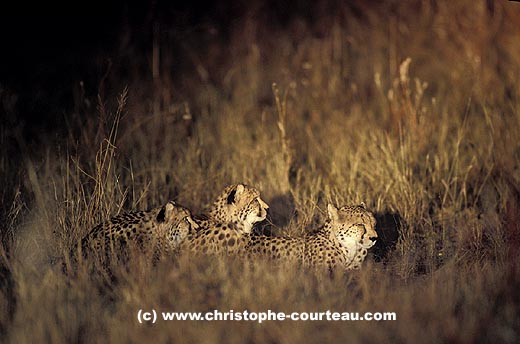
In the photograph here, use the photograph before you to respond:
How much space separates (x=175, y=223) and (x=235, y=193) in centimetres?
48

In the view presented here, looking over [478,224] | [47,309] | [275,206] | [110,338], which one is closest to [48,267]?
[47,309]

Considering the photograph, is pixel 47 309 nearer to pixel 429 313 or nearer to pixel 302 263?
pixel 302 263

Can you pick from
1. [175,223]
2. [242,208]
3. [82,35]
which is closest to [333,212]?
[242,208]

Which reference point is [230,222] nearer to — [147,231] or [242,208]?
[242,208]

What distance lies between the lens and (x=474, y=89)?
25.5 ft

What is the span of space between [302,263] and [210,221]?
0.73 m

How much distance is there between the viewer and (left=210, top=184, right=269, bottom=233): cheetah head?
17.8 feet

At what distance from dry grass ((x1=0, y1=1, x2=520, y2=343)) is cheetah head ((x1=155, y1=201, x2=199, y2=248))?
0.90 feet

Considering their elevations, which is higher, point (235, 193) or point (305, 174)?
point (235, 193)

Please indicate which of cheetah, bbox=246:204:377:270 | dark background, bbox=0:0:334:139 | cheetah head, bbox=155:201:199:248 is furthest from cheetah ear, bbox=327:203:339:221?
dark background, bbox=0:0:334:139

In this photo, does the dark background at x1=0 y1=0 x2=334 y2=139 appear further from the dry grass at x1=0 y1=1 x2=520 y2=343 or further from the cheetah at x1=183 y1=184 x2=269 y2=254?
the cheetah at x1=183 y1=184 x2=269 y2=254

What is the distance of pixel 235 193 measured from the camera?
5457 mm

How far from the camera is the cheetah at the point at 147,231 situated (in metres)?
5.07

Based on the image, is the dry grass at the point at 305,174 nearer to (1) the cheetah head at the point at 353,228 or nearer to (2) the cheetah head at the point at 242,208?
(1) the cheetah head at the point at 353,228
